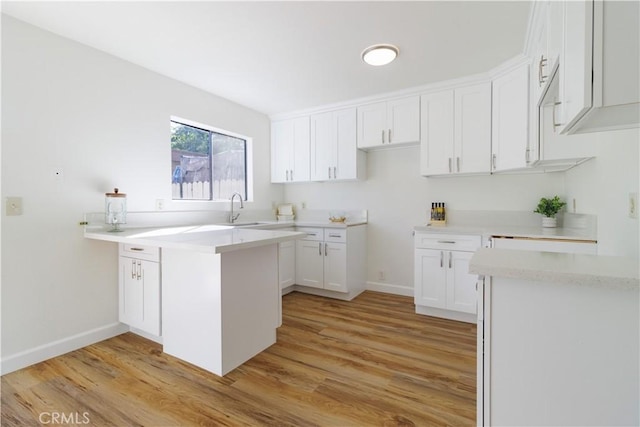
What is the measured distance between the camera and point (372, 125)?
139 inches

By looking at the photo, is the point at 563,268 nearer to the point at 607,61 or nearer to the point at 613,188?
the point at 607,61

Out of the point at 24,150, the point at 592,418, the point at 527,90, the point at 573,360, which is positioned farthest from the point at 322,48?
the point at 592,418

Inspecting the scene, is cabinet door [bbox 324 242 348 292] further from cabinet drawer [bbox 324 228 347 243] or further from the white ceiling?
the white ceiling

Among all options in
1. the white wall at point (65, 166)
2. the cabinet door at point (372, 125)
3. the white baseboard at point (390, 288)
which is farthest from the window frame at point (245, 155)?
the white baseboard at point (390, 288)

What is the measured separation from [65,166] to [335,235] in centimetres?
258

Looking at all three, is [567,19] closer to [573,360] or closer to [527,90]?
[573,360]

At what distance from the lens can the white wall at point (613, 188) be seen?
1345 mm

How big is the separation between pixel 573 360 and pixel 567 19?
3.89 ft

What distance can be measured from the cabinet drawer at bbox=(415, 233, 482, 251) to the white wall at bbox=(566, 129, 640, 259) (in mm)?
854

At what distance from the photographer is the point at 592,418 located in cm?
95

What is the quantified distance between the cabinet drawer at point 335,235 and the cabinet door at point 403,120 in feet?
3.95

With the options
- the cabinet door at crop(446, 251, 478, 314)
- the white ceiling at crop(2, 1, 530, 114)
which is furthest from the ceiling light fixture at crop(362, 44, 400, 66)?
the cabinet door at crop(446, 251, 478, 314)

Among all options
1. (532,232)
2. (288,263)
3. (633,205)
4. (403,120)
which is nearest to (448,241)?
(532,232)

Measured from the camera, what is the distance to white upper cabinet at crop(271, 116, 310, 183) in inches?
159
